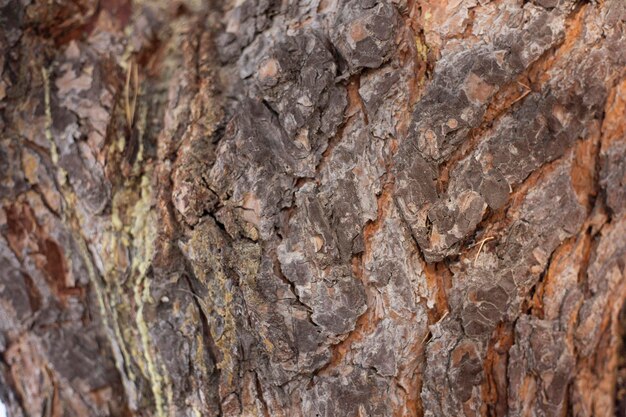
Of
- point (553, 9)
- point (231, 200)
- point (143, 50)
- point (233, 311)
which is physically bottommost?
point (233, 311)

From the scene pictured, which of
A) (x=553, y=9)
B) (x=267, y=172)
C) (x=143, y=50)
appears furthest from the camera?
(x=143, y=50)

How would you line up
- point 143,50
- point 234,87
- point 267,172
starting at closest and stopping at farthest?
point 267,172 → point 234,87 → point 143,50

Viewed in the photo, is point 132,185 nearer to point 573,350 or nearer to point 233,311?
point 233,311

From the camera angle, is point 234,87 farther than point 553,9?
Yes

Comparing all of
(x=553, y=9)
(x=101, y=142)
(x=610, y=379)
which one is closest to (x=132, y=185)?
(x=101, y=142)

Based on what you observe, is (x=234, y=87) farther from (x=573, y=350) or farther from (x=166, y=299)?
(x=573, y=350)

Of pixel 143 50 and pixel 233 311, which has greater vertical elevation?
pixel 143 50
